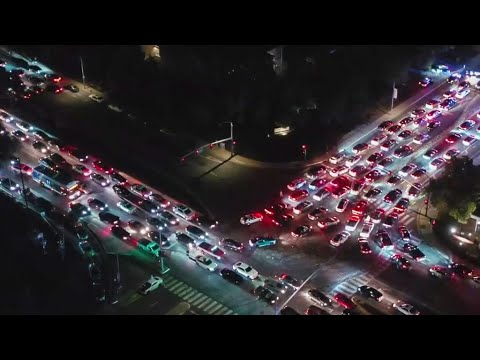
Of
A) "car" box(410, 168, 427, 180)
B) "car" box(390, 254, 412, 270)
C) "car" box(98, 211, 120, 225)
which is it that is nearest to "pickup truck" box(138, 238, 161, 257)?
"car" box(98, 211, 120, 225)

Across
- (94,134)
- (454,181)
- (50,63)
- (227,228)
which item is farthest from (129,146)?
(454,181)

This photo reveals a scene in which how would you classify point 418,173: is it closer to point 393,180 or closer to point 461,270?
point 393,180

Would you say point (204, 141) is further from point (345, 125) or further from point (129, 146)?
point (345, 125)

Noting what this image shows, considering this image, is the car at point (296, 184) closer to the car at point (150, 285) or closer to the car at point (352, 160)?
the car at point (352, 160)

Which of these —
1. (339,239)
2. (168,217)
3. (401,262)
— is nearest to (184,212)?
(168,217)

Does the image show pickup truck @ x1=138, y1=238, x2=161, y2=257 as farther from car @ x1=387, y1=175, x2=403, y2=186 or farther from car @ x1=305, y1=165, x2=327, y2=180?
car @ x1=387, y1=175, x2=403, y2=186

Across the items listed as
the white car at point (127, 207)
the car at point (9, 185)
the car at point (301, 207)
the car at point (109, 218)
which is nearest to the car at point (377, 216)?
the car at point (301, 207)
